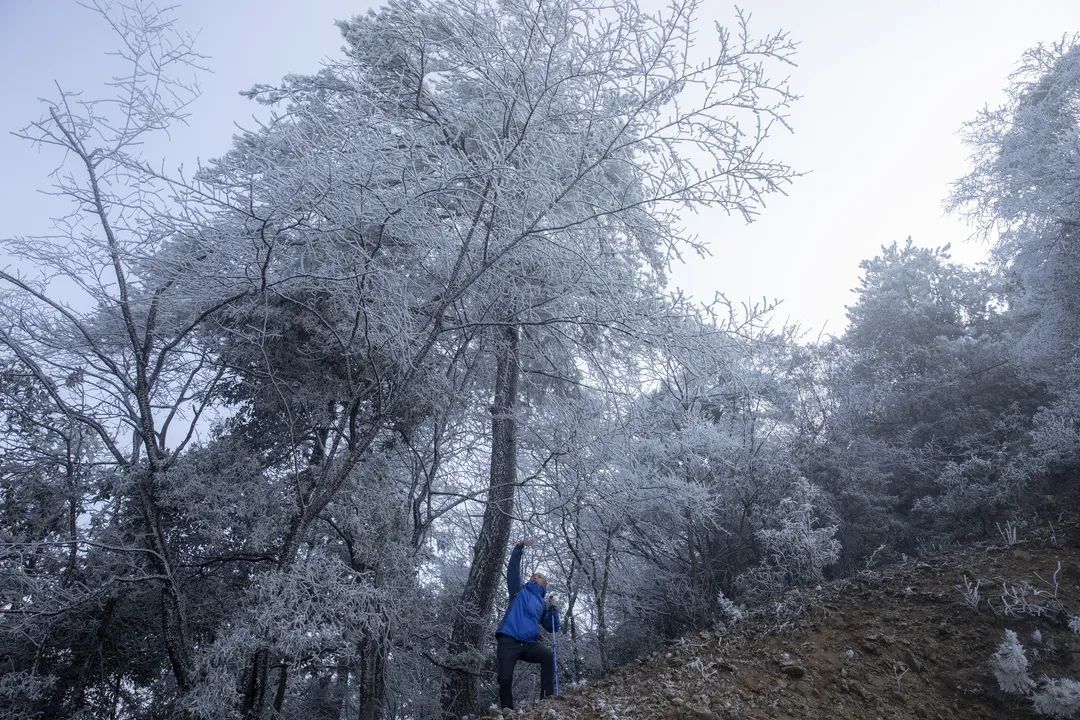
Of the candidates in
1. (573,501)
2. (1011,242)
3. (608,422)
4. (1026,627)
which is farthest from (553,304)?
(1011,242)

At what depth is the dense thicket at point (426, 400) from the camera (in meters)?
4.23

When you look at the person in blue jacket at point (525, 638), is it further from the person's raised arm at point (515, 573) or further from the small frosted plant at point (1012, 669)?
the small frosted plant at point (1012, 669)

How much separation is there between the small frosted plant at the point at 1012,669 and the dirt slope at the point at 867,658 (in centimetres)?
6

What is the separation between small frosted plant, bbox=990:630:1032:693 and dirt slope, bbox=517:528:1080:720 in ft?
0.19

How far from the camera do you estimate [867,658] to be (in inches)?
Answer: 160

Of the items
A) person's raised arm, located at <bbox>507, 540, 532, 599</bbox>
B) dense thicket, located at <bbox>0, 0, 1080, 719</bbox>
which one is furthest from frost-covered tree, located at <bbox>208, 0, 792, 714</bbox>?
person's raised arm, located at <bbox>507, 540, 532, 599</bbox>

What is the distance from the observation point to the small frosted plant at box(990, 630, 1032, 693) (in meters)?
3.56

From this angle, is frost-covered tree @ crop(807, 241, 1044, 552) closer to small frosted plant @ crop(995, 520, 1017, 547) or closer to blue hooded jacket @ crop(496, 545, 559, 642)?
small frosted plant @ crop(995, 520, 1017, 547)

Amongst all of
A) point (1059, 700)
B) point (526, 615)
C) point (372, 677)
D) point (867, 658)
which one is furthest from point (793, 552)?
point (372, 677)

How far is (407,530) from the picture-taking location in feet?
20.5

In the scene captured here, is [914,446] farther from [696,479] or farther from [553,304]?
[553,304]

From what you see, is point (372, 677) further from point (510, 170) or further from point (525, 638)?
point (510, 170)

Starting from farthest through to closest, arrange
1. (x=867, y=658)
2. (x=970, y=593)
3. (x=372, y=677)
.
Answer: (x=372, y=677)
(x=970, y=593)
(x=867, y=658)

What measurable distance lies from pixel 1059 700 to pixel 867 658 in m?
0.98
